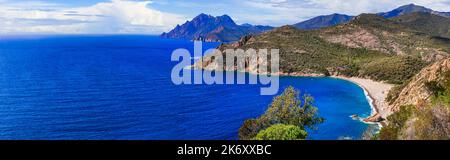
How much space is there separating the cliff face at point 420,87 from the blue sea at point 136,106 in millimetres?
7559

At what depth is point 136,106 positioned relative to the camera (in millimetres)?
95062

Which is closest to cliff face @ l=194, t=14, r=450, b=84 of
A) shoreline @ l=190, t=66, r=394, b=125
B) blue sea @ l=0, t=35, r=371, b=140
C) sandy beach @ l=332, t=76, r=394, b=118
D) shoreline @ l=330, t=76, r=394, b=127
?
shoreline @ l=190, t=66, r=394, b=125

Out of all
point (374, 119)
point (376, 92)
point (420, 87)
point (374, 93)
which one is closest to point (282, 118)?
point (374, 119)

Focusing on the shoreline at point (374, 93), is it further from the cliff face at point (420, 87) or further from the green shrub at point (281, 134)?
Answer: the green shrub at point (281, 134)

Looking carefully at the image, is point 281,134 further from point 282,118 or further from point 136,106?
point 136,106

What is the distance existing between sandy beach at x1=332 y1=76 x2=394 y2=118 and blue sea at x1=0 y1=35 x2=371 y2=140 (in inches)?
88.0

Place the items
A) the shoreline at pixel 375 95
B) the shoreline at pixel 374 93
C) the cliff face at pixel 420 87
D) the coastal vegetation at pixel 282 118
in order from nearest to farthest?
the coastal vegetation at pixel 282 118, the cliff face at pixel 420 87, the shoreline at pixel 374 93, the shoreline at pixel 375 95

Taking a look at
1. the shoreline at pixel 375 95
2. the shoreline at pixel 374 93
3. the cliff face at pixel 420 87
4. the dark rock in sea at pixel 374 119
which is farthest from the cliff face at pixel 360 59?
the dark rock in sea at pixel 374 119

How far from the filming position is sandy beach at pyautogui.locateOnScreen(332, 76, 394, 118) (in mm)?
100662

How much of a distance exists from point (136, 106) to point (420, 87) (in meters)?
59.0

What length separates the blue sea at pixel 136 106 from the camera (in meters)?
75.0

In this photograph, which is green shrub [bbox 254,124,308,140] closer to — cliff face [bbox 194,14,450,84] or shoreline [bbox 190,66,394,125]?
shoreline [bbox 190,66,394,125]

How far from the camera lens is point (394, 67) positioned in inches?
6029
